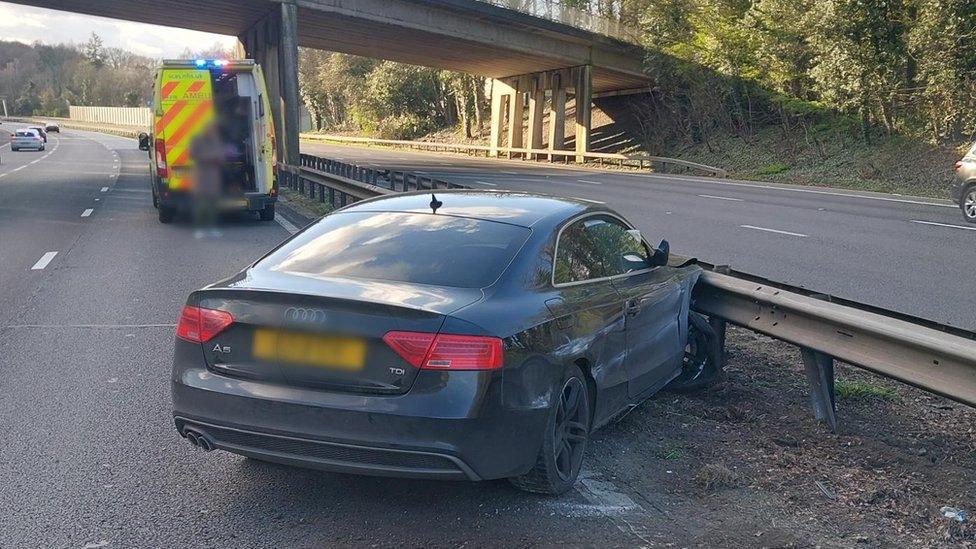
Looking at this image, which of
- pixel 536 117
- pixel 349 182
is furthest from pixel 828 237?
pixel 536 117

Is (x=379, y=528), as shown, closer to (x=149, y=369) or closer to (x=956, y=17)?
(x=149, y=369)

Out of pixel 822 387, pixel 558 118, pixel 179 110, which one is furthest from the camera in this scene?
pixel 558 118

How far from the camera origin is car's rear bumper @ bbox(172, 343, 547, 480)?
12.8 ft

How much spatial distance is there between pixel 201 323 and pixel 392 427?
1.16m

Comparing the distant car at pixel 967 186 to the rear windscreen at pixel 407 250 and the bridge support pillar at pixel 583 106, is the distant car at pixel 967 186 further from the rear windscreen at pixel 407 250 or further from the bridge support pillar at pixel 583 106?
the bridge support pillar at pixel 583 106

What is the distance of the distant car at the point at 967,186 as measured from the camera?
1642cm

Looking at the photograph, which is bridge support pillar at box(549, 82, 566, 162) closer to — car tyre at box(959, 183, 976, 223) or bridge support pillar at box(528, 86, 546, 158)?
bridge support pillar at box(528, 86, 546, 158)

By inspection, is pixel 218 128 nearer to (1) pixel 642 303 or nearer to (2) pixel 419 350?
(1) pixel 642 303

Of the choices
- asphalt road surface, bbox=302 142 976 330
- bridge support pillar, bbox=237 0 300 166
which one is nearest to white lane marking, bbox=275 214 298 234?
asphalt road surface, bbox=302 142 976 330

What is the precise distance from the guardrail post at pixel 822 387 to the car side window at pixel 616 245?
3.72ft

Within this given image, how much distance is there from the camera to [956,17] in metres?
26.7

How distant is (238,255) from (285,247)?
8270 millimetres

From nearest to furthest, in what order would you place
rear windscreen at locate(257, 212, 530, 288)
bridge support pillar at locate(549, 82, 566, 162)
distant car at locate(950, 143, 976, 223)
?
rear windscreen at locate(257, 212, 530, 288) < distant car at locate(950, 143, 976, 223) < bridge support pillar at locate(549, 82, 566, 162)

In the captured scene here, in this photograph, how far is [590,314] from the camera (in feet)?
15.3
